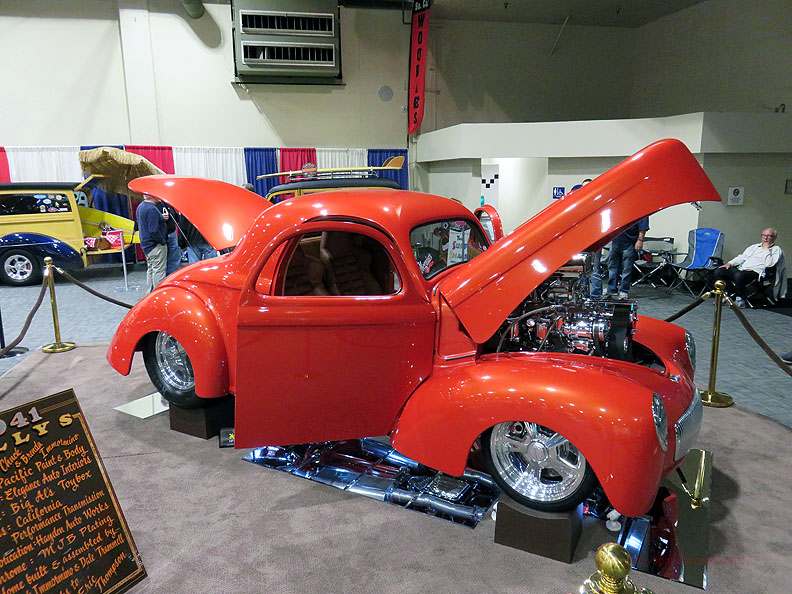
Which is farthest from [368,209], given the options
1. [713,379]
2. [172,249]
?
[172,249]

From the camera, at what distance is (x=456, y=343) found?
3.08 meters

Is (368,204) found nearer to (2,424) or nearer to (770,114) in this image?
(2,424)

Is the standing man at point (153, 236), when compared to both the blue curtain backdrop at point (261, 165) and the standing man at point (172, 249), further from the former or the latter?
the blue curtain backdrop at point (261, 165)

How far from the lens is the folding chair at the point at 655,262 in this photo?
977 centimetres

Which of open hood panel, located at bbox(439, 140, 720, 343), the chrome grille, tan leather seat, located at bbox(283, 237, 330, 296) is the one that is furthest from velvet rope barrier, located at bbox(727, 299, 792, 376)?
tan leather seat, located at bbox(283, 237, 330, 296)

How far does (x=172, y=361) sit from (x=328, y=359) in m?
1.68

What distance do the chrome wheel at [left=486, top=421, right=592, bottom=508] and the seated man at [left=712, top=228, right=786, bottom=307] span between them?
707cm

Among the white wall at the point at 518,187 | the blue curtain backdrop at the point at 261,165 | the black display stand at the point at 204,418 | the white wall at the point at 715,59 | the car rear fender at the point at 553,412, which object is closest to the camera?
the car rear fender at the point at 553,412

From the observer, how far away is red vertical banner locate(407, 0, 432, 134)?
12992 millimetres

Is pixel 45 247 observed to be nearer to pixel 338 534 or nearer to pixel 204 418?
pixel 204 418

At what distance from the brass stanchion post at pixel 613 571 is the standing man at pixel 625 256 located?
803 cm

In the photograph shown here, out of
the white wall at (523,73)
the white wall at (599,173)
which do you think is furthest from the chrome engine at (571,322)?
the white wall at (523,73)

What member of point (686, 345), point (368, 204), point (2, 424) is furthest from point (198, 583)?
point (686, 345)

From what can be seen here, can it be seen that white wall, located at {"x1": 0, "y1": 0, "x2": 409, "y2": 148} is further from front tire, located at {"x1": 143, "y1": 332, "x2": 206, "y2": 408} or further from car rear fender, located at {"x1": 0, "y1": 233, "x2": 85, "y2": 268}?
front tire, located at {"x1": 143, "y1": 332, "x2": 206, "y2": 408}
